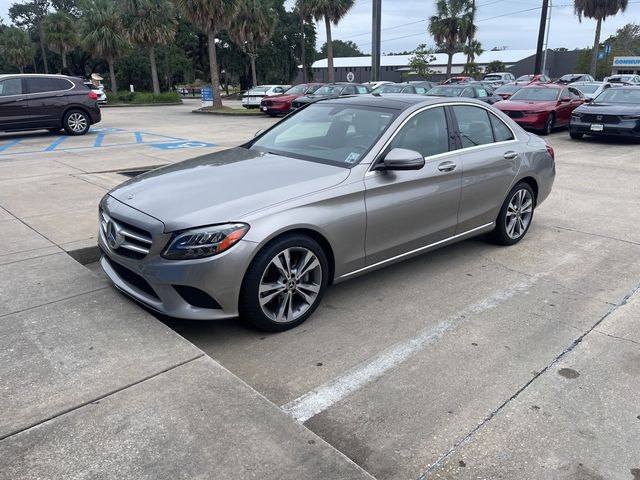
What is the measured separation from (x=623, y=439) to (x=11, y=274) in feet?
15.0

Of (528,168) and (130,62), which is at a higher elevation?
(130,62)

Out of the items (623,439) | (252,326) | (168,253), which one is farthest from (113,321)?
(623,439)

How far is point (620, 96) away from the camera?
49.3 ft

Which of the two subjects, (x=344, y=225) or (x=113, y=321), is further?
(x=344, y=225)

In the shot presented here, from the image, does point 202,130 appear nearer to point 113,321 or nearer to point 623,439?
point 113,321

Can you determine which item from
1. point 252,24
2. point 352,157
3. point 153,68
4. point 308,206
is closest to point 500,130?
point 352,157

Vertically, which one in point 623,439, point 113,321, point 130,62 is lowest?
point 623,439

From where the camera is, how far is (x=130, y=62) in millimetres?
53688

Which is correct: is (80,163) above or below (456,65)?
below

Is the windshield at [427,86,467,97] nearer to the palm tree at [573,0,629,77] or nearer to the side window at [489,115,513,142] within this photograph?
the side window at [489,115,513,142]

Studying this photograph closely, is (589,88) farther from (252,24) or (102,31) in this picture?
(102,31)

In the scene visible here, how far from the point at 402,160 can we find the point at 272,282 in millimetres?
1389

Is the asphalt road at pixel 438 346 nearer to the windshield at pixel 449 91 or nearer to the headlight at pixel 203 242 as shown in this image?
the headlight at pixel 203 242

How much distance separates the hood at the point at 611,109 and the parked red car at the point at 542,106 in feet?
4.41
